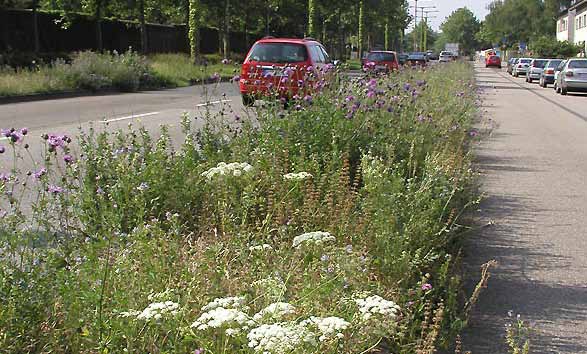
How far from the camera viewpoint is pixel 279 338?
2.65 m

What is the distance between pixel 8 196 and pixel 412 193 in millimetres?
2552

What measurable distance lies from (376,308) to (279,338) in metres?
0.58

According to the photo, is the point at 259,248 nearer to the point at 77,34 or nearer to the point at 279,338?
the point at 279,338

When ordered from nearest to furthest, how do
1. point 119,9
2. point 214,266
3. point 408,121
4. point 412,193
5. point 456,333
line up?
point 214,266 < point 456,333 < point 412,193 < point 408,121 < point 119,9

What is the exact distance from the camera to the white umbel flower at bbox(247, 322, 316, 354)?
104 inches

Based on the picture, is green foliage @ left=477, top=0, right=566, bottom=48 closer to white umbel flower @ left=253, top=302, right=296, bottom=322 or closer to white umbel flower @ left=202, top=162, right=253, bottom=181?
white umbel flower @ left=202, top=162, right=253, bottom=181

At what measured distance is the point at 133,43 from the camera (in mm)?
45719

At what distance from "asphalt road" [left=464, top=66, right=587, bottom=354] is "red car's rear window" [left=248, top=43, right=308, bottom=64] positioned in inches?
243

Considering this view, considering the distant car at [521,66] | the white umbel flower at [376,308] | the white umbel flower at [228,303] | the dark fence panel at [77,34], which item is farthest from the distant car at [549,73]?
the white umbel flower at [228,303]

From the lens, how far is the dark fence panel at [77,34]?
34.5 meters

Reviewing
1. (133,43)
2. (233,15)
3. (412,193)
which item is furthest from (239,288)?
(233,15)

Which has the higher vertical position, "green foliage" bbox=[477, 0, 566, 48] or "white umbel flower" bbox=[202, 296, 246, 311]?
"green foliage" bbox=[477, 0, 566, 48]

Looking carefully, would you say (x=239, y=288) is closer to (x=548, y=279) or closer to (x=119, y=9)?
(x=548, y=279)

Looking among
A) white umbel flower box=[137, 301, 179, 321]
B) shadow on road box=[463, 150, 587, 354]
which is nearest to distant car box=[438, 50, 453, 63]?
shadow on road box=[463, 150, 587, 354]
